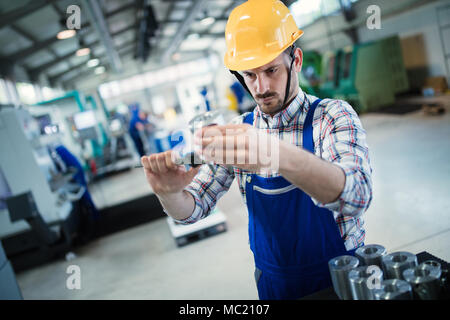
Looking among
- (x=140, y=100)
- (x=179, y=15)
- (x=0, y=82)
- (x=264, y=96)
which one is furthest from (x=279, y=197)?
(x=140, y=100)

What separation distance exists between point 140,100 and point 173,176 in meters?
24.6

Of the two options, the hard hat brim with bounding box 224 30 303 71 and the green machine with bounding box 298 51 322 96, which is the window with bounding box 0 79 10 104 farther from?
the hard hat brim with bounding box 224 30 303 71

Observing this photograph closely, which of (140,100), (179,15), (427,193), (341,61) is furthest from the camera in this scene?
(140,100)

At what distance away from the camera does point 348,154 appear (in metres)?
1.09

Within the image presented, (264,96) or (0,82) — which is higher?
(0,82)

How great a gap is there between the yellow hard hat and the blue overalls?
0.26 m

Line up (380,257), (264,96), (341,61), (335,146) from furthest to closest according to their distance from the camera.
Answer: (341,61) → (264,96) → (335,146) → (380,257)

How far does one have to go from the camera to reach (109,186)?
9.27 m

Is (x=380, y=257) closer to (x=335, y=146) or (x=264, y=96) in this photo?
(x=335, y=146)

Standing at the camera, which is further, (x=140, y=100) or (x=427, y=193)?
(x=140, y=100)

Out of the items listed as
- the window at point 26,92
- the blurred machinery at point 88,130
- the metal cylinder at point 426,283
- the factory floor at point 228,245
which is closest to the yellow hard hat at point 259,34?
the metal cylinder at point 426,283

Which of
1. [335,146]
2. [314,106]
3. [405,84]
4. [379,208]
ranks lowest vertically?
[379,208]

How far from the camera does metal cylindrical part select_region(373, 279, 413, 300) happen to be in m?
0.77

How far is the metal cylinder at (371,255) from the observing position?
95 cm
